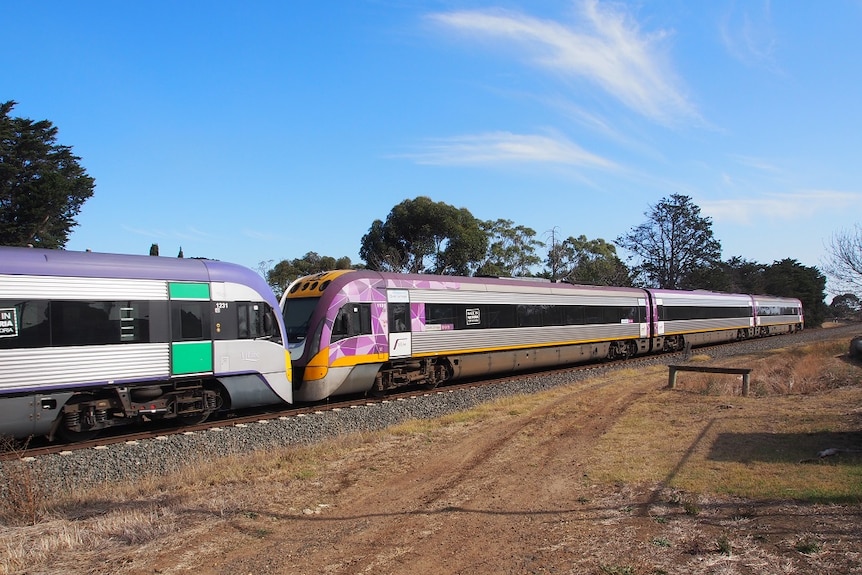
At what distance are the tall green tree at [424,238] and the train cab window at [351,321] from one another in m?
29.5

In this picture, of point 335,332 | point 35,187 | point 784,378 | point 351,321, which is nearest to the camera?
point 335,332

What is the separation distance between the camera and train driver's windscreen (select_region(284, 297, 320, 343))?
14234mm

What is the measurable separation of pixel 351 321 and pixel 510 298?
6456 mm

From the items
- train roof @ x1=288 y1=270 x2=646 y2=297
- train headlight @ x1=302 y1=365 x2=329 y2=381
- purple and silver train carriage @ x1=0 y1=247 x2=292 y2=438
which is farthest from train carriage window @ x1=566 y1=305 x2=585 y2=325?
purple and silver train carriage @ x1=0 y1=247 x2=292 y2=438

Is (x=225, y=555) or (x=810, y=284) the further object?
(x=810, y=284)

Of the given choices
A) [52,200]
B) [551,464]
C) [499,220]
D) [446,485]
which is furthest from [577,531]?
[499,220]

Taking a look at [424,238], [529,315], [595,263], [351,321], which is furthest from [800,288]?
[351,321]

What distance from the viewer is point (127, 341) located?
10320 millimetres

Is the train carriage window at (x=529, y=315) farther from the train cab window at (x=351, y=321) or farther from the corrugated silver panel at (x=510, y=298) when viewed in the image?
the train cab window at (x=351, y=321)

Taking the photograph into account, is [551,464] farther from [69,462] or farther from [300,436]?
[69,462]

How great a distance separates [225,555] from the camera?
5121 mm

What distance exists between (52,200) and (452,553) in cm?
3646

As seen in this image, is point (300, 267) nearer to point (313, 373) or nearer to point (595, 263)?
point (595, 263)

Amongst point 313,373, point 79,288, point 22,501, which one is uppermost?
point 79,288
